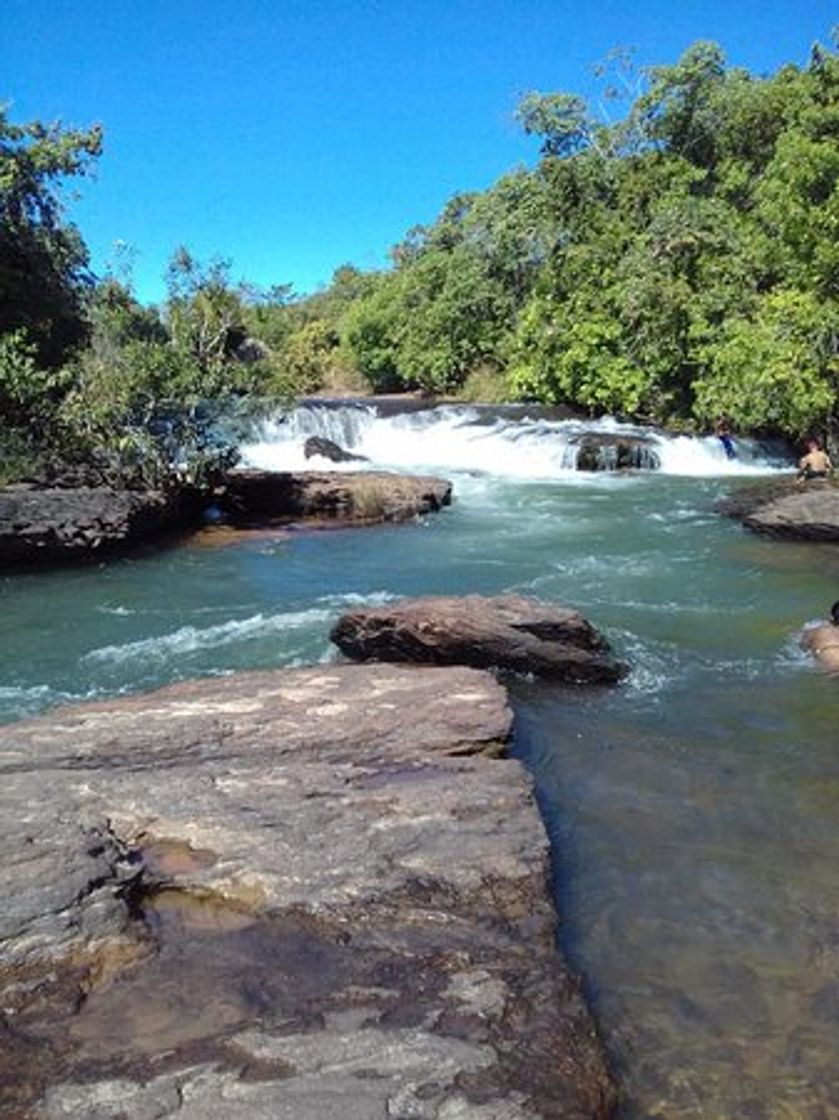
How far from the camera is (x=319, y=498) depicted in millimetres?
16438

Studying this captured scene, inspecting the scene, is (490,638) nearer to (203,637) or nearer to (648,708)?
(648,708)

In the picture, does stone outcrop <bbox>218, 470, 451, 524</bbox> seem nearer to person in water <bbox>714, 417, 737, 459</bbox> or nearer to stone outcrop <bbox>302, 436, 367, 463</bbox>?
stone outcrop <bbox>302, 436, 367, 463</bbox>

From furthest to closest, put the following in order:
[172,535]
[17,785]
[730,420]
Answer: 1. [730,420]
2. [172,535]
3. [17,785]

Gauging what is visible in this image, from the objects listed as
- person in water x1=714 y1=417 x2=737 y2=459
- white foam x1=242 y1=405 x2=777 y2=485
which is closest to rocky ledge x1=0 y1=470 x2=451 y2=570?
white foam x1=242 y1=405 x2=777 y2=485

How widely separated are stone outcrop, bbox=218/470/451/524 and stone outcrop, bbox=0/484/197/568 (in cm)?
241

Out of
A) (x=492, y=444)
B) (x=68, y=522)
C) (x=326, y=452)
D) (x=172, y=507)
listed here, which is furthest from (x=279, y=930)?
(x=492, y=444)

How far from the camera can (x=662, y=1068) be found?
3139 millimetres

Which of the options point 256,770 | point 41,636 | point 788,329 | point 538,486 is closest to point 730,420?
point 788,329

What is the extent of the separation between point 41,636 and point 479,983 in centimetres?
739

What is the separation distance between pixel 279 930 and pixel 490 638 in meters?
4.28

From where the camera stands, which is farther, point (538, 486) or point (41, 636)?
point (538, 486)

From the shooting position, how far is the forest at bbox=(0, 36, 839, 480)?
1512 cm

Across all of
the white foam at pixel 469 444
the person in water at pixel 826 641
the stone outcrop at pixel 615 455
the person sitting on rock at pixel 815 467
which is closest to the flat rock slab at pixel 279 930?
the person in water at pixel 826 641

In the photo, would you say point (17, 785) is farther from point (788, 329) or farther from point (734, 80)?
point (734, 80)
